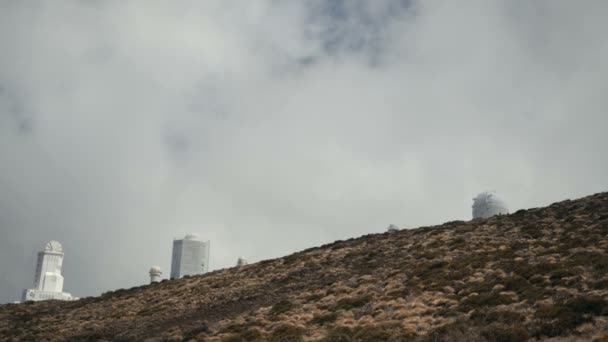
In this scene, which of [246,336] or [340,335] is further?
[246,336]

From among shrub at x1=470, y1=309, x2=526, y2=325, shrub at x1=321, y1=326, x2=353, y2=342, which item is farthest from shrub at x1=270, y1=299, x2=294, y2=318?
shrub at x1=470, y1=309, x2=526, y2=325

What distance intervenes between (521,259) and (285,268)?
59.9 ft

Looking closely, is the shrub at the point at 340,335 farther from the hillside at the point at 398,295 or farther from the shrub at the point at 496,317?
the shrub at the point at 496,317

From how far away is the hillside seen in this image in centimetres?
A: 2112

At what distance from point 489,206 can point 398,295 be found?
36.3 m

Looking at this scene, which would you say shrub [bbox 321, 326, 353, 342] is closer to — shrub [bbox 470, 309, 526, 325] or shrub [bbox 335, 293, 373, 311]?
shrub [bbox 335, 293, 373, 311]

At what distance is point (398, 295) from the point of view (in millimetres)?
28172

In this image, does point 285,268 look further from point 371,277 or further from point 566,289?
point 566,289

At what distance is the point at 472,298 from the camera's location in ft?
79.6

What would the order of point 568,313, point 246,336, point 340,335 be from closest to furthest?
point 568,313, point 340,335, point 246,336

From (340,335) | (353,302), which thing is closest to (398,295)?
(353,302)

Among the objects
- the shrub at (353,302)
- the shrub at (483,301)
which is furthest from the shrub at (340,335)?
the shrub at (483,301)

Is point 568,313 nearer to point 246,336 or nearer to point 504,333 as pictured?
point 504,333

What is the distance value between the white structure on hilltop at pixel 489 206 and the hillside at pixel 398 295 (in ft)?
57.9
